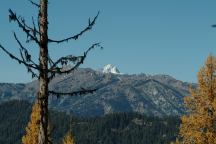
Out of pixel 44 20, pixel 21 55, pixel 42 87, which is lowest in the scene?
pixel 42 87

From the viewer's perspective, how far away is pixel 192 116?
1142 inches

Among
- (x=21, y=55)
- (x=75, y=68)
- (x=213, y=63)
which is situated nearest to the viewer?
(x=21, y=55)

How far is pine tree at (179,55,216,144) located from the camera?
2831cm

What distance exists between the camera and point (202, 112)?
94.9ft

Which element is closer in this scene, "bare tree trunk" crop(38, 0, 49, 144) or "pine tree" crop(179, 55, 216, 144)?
"bare tree trunk" crop(38, 0, 49, 144)

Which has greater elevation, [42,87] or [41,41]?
[41,41]

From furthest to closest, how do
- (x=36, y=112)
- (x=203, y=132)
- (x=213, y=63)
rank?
1. (x=36, y=112)
2. (x=213, y=63)
3. (x=203, y=132)

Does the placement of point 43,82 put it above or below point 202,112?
above

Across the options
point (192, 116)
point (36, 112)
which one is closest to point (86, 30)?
point (192, 116)

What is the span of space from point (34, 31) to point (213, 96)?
17.2 meters

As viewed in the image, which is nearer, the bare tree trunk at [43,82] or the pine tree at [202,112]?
the bare tree trunk at [43,82]

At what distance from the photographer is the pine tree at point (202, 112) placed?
28.3m

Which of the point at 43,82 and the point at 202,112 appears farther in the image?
the point at 202,112

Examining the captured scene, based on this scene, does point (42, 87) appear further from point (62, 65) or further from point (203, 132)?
point (203, 132)
